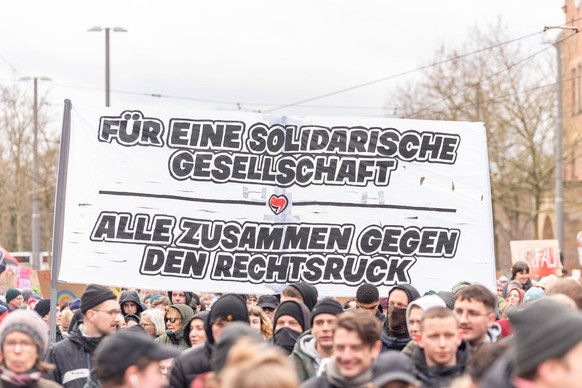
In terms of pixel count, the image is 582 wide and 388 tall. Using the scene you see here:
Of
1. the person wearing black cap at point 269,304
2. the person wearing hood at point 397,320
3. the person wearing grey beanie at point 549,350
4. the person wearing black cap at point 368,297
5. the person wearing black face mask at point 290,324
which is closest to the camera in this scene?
the person wearing grey beanie at point 549,350

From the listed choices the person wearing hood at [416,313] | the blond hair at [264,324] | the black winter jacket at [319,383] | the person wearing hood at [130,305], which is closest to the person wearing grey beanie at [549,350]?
the black winter jacket at [319,383]

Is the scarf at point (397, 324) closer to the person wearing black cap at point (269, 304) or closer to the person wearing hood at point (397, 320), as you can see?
the person wearing hood at point (397, 320)

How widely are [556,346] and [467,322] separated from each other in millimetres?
3629

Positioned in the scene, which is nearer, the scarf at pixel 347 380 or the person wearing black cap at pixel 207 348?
the scarf at pixel 347 380

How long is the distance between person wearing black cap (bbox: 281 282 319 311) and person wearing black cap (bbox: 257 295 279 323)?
1.77 metres

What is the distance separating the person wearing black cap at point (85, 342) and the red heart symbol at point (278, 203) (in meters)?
2.53

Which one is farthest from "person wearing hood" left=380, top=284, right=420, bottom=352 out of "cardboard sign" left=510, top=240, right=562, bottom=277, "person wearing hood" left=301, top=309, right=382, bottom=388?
"cardboard sign" left=510, top=240, right=562, bottom=277

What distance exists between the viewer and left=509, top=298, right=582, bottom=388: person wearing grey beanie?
4258 millimetres

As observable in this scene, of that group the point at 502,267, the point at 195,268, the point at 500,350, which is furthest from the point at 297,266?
the point at 502,267

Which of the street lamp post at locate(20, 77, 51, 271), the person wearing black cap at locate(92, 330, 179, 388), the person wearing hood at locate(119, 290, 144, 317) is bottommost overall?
the person wearing black cap at locate(92, 330, 179, 388)

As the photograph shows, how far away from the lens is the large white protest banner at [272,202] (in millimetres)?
10844

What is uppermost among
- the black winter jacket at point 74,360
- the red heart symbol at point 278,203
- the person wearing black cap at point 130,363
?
the red heart symbol at point 278,203

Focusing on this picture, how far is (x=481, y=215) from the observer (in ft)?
37.6

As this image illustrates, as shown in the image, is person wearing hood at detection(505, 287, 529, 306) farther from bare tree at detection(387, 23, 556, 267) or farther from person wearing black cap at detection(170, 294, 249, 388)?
bare tree at detection(387, 23, 556, 267)
